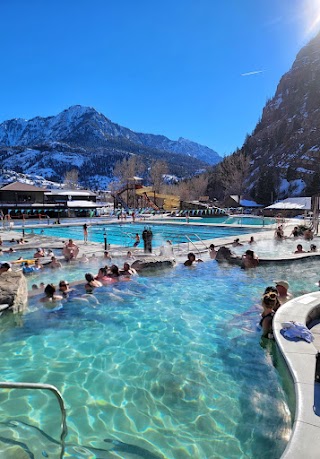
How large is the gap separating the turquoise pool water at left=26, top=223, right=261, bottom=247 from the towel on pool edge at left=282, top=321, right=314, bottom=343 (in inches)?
651

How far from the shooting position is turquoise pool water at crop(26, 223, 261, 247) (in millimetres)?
23984

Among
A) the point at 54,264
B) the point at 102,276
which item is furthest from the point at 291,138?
the point at 102,276

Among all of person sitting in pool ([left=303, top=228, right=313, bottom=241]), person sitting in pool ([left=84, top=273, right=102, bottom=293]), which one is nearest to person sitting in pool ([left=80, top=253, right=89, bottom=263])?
person sitting in pool ([left=84, top=273, right=102, bottom=293])

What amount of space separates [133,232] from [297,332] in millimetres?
22607

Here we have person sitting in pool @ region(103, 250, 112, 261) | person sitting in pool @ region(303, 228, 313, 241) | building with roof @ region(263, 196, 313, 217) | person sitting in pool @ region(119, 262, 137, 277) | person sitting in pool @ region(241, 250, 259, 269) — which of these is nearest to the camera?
person sitting in pool @ region(119, 262, 137, 277)

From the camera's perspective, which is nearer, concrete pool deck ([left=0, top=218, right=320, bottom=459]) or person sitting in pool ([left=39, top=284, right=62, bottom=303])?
concrete pool deck ([left=0, top=218, right=320, bottom=459])

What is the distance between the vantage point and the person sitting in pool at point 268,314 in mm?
6429

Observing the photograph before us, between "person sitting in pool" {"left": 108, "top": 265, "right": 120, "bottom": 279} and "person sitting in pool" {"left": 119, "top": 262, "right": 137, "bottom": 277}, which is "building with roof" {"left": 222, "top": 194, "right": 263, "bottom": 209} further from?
"person sitting in pool" {"left": 108, "top": 265, "right": 120, "bottom": 279}

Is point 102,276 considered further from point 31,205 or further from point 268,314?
point 31,205

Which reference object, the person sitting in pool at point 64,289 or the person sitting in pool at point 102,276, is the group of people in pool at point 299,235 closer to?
the person sitting in pool at point 102,276

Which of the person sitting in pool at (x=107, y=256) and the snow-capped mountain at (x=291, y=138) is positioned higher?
the snow-capped mountain at (x=291, y=138)

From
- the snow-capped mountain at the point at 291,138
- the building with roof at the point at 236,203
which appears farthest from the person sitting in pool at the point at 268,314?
the snow-capped mountain at the point at 291,138

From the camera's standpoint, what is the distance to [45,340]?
6.73m

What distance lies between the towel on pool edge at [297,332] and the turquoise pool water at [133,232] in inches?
651
